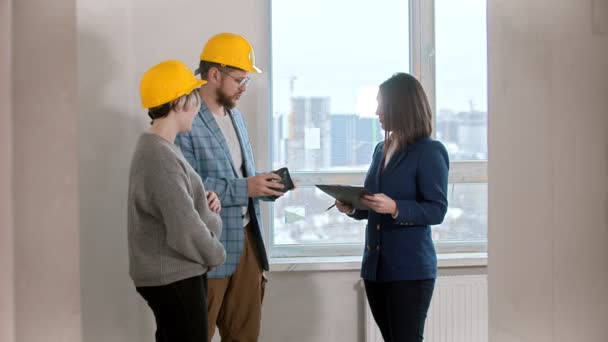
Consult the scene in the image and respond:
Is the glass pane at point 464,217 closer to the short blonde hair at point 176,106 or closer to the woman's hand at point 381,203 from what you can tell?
the woman's hand at point 381,203

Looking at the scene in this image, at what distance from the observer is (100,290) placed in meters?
2.85

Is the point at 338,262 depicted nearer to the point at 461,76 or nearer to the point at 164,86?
the point at 461,76

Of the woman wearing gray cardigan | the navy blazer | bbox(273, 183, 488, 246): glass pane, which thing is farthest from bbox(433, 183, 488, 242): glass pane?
the woman wearing gray cardigan

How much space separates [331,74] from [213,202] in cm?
157

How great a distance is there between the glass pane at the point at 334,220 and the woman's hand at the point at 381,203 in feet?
3.83

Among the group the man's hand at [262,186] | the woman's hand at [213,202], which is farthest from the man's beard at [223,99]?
the woman's hand at [213,202]

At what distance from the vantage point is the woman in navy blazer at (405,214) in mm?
2645

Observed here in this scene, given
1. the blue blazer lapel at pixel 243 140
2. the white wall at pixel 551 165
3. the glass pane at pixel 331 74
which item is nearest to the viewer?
the white wall at pixel 551 165

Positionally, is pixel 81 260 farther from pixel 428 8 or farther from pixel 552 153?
pixel 428 8

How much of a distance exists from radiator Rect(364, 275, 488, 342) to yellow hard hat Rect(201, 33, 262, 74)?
1654 millimetres

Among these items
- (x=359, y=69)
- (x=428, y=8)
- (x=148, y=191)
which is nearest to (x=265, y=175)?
(x=148, y=191)

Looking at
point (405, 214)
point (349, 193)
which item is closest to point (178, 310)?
point (349, 193)

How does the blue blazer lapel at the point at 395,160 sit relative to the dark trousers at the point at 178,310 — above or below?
above

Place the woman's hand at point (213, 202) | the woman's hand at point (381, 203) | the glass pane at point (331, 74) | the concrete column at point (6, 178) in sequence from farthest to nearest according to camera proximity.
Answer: the glass pane at point (331, 74)
the woman's hand at point (381, 203)
the woman's hand at point (213, 202)
the concrete column at point (6, 178)
